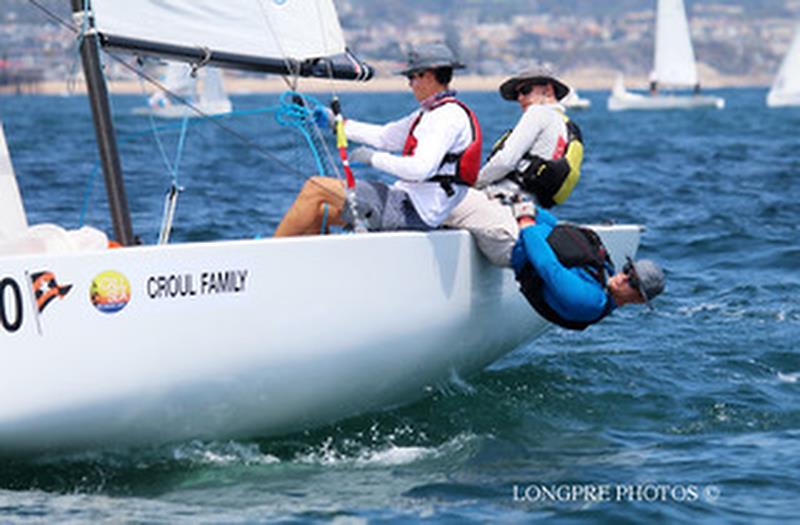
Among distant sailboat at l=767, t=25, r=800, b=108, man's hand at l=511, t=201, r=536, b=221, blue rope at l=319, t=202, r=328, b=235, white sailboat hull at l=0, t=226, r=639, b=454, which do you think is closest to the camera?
white sailboat hull at l=0, t=226, r=639, b=454

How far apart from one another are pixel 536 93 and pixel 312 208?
1453mm

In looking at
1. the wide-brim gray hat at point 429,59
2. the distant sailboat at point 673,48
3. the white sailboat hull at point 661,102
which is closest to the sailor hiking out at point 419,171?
the wide-brim gray hat at point 429,59

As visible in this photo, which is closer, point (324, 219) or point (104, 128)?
point (104, 128)

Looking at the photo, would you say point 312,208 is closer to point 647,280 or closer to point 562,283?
point 562,283

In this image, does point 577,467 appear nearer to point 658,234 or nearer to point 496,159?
point 496,159

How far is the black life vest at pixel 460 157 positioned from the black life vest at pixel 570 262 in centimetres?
43

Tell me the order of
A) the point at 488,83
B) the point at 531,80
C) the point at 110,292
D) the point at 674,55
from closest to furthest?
the point at 110,292 → the point at 531,80 → the point at 674,55 → the point at 488,83

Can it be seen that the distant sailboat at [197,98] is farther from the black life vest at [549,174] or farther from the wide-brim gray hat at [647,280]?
the wide-brim gray hat at [647,280]

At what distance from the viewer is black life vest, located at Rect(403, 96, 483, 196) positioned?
6.28 meters

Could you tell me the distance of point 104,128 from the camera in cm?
620

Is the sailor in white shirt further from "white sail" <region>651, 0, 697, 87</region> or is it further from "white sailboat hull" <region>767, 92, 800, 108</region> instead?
"white sailboat hull" <region>767, 92, 800, 108</region>

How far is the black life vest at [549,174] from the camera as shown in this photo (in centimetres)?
704

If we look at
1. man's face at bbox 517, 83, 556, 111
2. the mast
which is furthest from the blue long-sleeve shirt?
the mast

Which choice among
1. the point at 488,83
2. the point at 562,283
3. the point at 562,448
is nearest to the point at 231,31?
the point at 562,283
